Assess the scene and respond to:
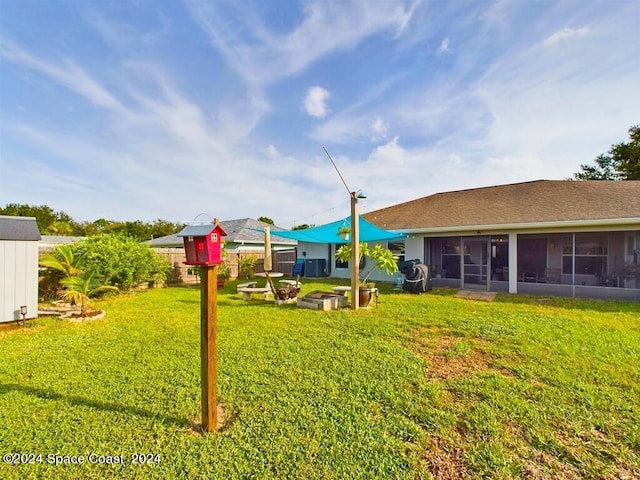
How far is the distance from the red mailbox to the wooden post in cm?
Answer: 8

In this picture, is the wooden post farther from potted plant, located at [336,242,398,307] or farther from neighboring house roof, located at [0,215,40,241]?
neighboring house roof, located at [0,215,40,241]

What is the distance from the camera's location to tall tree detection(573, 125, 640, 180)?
20.8 m

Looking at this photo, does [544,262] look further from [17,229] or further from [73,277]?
[17,229]

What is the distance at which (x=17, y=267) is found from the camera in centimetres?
579

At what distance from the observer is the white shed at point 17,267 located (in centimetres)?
563

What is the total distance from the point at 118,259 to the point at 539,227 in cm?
1350

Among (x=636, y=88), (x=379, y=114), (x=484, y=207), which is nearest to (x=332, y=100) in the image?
(x=379, y=114)

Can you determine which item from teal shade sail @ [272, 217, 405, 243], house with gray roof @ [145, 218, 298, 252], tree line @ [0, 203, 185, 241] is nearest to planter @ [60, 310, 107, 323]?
teal shade sail @ [272, 217, 405, 243]

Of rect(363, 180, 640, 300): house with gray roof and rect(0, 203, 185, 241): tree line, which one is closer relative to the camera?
rect(363, 180, 640, 300): house with gray roof

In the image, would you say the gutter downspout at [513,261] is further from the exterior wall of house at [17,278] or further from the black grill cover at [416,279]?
the exterior wall of house at [17,278]

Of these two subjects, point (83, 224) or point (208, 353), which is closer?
point (208, 353)

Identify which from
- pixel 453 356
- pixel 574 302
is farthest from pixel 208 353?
pixel 574 302

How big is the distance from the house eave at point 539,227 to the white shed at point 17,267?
432 inches

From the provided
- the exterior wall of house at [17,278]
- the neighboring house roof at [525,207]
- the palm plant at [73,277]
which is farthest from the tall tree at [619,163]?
the exterior wall of house at [17,278]
